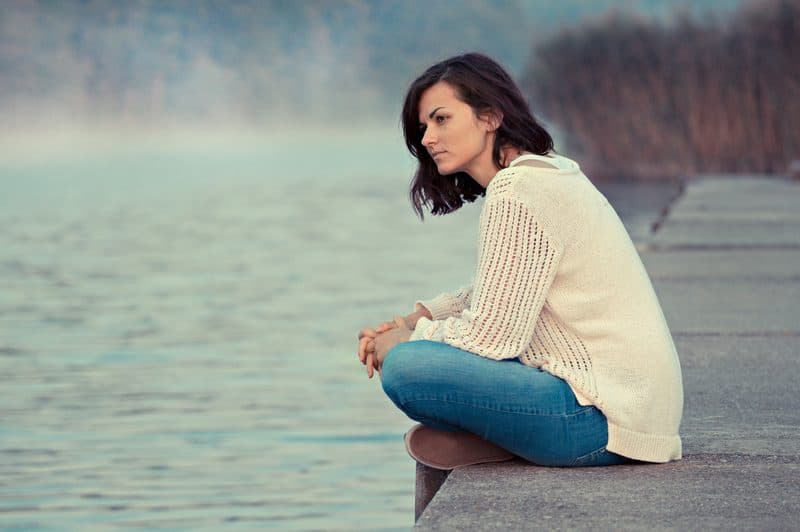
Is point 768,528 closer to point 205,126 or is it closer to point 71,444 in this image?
point 71,444

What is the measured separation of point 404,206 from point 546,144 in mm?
19340

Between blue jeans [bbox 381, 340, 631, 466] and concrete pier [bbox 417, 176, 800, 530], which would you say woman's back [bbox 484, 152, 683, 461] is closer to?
blue jeans [bbox 381, 340, 631, 466]

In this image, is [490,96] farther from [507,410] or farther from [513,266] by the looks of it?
[507,410]

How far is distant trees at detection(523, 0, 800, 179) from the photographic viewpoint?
20.9 meters

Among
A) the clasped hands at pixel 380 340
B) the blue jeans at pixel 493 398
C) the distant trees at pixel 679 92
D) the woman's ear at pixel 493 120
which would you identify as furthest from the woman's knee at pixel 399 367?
the distant trees at pixel 679 92

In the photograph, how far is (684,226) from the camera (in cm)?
1067

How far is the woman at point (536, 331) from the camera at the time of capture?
3373 millimetres

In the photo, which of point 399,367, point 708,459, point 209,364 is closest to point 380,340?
point 399,367

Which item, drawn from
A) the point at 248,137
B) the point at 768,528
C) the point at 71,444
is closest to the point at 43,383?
the point at 71,444

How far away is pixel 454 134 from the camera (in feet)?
11.7

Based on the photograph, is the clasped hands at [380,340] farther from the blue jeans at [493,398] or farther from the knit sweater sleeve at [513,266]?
the knit sweater sleeve at [513,266]

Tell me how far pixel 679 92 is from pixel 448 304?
18475 mm

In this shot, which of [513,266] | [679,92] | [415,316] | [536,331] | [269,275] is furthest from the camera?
[679,92]

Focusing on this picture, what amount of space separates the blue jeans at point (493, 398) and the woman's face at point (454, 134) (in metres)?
0.42
